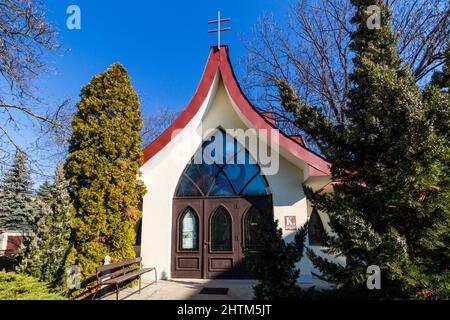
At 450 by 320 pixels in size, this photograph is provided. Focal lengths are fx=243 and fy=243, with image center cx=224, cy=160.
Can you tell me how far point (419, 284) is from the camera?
2.46 meters

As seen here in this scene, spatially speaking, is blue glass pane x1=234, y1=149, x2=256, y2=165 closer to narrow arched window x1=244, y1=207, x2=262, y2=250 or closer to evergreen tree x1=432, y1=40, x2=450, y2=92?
narrow arched window x1=244, y1=207, x2=262, y2=250

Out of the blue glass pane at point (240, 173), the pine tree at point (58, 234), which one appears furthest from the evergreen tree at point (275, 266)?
the blue glass pane at point (240, 173)

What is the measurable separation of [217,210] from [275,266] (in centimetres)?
499

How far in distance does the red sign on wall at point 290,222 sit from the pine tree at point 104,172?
14.9ft

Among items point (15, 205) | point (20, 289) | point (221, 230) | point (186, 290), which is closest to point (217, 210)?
point (221, 230)

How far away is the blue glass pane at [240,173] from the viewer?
8.22m

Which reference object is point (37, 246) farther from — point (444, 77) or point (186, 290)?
point (444, 77)

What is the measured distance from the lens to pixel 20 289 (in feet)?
11.6

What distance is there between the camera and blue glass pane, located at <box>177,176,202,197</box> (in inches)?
328

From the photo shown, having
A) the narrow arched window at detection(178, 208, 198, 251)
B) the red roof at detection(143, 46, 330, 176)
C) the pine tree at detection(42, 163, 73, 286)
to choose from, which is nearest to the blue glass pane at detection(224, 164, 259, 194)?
the red roof at detection(143, 46, 330, 176)

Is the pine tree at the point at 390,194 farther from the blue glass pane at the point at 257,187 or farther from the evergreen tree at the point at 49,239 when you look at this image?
the evergreen tree at the point at 49,239

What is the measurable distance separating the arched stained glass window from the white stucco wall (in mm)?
1445
